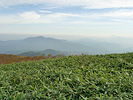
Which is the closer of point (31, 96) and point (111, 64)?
point (31, 96)

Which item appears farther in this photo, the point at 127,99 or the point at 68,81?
the point at 68,81

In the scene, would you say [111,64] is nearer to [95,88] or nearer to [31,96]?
[95,88]

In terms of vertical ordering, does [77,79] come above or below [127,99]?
above

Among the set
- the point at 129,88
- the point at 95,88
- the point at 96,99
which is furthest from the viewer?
the point at 129,88

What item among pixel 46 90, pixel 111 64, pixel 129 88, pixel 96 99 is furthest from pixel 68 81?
pixel 111 64

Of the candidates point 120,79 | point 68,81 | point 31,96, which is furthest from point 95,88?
point 31,96

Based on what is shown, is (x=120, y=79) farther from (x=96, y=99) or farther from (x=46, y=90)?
(x=46, y=90)

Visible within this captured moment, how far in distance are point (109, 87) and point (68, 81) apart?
116 cm

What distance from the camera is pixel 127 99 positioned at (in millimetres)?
3018

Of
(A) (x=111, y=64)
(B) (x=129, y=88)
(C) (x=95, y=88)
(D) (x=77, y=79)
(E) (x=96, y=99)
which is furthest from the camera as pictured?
(A) (x=111, y=64)

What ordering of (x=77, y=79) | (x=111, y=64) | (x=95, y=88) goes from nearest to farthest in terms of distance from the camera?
(x=95, y=88)
(x=77, y=79)
(x=111, y=64)

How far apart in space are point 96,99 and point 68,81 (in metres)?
1.09

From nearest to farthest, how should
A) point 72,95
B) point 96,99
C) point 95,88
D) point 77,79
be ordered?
point 96,99 < point 72,95 < point 95,88 < point 77,79

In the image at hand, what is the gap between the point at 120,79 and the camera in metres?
3.95
